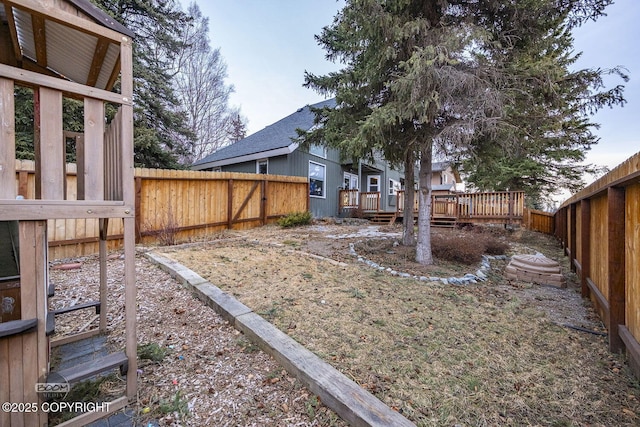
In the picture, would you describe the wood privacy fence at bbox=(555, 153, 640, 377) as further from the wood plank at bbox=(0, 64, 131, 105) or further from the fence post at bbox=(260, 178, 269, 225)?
the fence post at bbox=(260, 178, 269, 225)

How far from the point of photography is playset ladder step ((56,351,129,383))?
1.56 m

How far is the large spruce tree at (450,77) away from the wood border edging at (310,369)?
322 centimetres

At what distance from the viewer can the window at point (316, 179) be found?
1253 cm

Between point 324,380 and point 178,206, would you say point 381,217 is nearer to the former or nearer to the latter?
point 178,206

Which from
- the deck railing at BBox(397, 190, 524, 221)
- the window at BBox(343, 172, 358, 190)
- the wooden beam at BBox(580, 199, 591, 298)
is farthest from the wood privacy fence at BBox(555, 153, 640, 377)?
the window at BBox(343, 172, 358, 190)

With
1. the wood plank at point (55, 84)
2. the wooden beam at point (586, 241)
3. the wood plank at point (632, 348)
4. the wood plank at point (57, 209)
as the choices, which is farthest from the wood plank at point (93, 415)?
the wooden beam at point (586, 241)

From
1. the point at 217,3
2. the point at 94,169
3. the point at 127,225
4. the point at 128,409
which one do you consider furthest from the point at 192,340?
the point at 217,3

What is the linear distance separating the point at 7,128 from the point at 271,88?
20417 millimetres

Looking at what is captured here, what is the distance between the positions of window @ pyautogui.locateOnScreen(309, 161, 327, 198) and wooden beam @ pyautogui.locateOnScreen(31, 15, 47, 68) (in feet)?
33.5

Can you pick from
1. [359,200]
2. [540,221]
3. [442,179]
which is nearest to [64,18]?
[359,200]

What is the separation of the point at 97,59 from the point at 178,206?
5.51 meters

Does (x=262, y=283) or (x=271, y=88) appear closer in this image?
(x=262, y=283)

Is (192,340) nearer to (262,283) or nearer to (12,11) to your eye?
(262,283)

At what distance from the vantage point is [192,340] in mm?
2492
